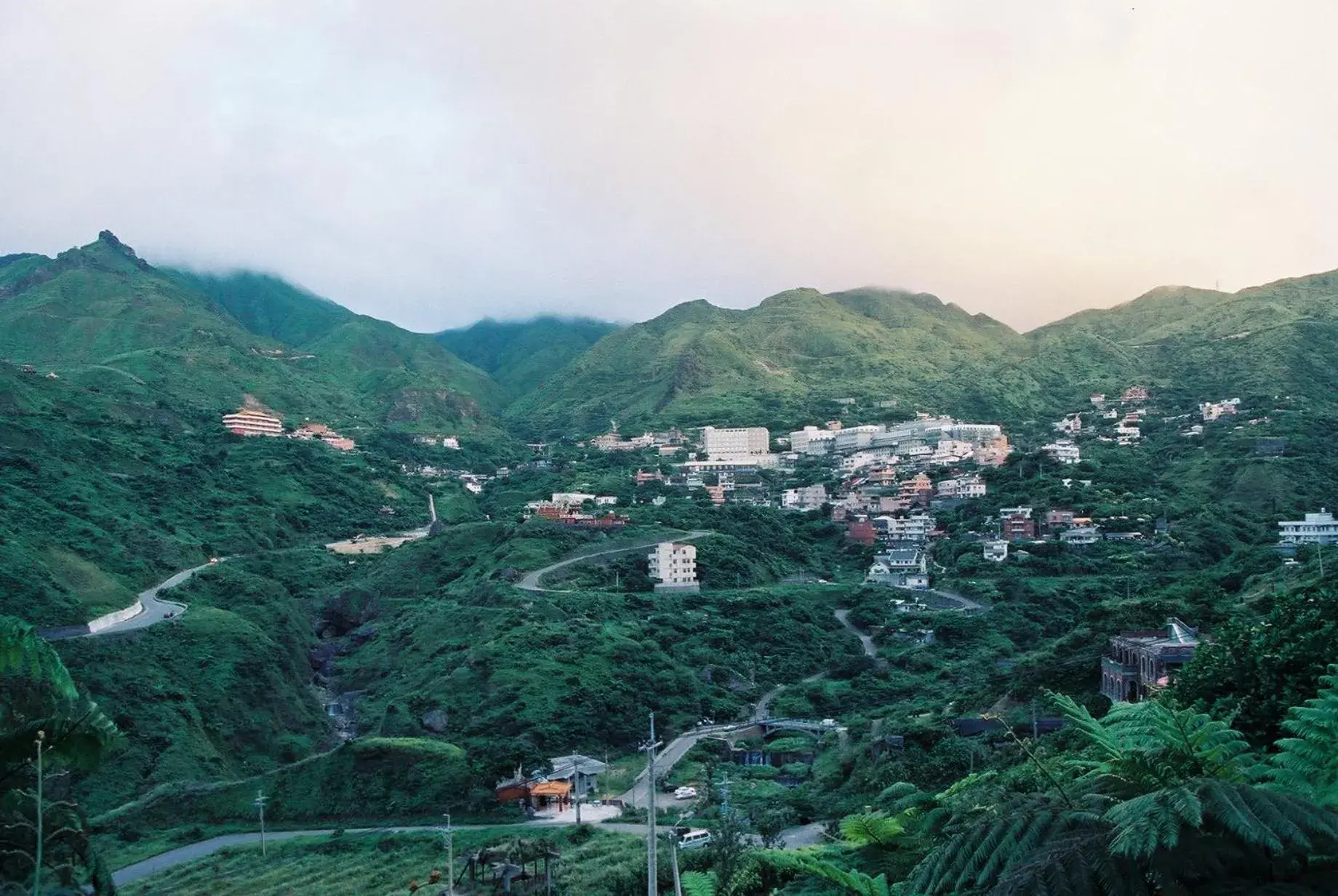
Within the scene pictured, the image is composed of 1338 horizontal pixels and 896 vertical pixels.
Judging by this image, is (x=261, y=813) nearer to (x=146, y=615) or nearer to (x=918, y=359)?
(x=146, y=615)

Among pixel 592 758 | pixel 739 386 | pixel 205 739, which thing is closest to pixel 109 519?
pixel 205 739

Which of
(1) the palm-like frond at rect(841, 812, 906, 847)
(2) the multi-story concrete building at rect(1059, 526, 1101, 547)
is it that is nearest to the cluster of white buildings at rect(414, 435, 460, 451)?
(2) the multi-story concrete building at rect(1059, 526, 1101, 547)

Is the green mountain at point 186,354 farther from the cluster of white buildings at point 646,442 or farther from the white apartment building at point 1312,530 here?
the white apartment building at point 1312,530

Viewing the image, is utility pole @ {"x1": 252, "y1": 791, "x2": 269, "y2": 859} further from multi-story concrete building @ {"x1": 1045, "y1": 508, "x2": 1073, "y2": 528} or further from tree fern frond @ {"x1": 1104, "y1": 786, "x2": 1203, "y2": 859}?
multi-story concrete building @ {"x1": 1045, "y1": 508, "x2": 1073, "y2": 528}

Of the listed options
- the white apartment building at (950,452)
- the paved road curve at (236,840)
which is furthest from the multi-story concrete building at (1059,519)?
the paved road curve at (236,840)

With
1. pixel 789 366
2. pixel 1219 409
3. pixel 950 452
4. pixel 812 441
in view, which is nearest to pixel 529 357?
pixel 789 366

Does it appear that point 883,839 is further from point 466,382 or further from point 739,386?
point 466,382
